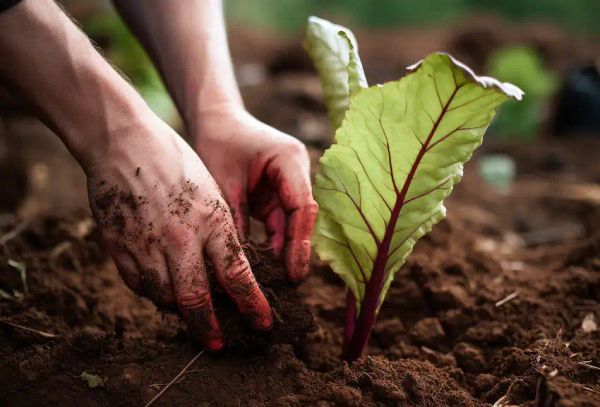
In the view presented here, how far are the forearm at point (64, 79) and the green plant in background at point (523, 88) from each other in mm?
3582

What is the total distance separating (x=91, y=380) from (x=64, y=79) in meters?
0.62

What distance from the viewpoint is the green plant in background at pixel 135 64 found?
386cm


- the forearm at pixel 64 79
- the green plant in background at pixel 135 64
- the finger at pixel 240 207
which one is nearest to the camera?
the forearm at pixel 64 79

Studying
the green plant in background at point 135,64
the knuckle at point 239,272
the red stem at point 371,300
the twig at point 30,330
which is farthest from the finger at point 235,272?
the green plant in background at point 135,64

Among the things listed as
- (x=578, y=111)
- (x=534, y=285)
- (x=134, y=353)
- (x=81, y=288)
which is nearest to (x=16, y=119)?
(x=81, y=288)

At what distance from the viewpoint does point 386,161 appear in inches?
48.4

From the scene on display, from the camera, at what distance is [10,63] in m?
1.09

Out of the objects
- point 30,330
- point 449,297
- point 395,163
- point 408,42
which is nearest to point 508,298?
point 449,297

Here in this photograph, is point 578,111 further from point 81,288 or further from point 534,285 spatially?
point 81,288

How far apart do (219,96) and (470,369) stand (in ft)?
3.13

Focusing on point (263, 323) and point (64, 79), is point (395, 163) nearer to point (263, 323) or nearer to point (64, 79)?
point (263, 323)

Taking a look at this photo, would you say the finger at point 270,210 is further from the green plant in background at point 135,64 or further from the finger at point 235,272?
the green plant in background at point 135,64

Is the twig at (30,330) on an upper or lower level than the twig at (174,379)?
lower

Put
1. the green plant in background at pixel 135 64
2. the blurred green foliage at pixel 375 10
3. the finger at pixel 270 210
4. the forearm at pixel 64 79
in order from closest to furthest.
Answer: the forearm at pixel 64 79, the finger at pixel 270 210, the green plant in background at pixel 135 64, the blurred green foliage at pixel 375 10
